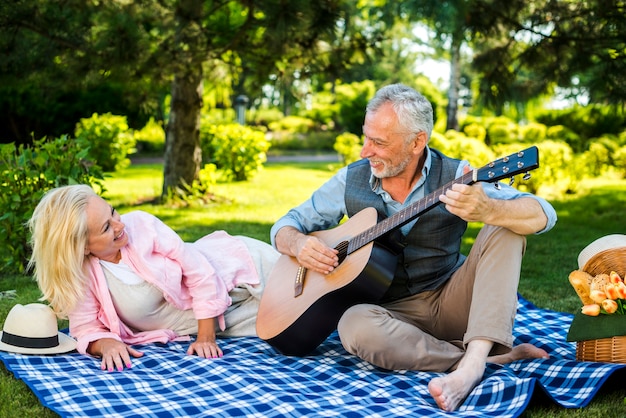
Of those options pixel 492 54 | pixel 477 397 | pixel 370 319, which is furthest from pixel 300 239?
pixel 492 54

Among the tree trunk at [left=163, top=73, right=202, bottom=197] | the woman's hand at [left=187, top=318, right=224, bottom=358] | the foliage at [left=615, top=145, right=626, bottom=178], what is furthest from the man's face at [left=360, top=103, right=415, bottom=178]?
the foliage at [left=615, top=145, right=626, bottom=178]

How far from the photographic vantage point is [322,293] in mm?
3232

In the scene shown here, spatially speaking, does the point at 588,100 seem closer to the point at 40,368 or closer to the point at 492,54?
the point at 492,54

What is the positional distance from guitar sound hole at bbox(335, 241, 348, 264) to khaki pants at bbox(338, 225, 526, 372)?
23 centimetres

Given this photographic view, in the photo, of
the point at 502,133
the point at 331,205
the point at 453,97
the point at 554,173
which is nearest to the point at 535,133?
the point at 502,133

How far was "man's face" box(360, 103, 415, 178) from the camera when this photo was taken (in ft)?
10.6

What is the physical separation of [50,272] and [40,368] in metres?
0.42

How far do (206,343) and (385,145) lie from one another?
1237 mm

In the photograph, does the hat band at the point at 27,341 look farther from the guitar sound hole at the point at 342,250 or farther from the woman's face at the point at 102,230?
the guitar sound hole at the point at 342,250

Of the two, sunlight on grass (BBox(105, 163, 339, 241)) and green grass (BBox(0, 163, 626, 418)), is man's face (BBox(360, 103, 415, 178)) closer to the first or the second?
green grass (BBox(0, 163, 626, 418))

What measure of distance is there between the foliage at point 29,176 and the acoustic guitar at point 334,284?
2.13 metres

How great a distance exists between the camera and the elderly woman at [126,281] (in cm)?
330

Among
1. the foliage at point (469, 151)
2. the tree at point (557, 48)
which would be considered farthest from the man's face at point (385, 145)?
the foliage at point (469, 151)

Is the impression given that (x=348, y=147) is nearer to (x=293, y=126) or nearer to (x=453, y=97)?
(x=453, y=97)
